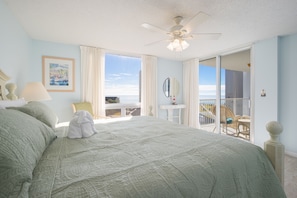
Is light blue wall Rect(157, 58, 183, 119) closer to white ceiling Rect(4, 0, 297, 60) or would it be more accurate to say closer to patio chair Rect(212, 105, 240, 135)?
patio chair Rect(212, 105, 240, 135)

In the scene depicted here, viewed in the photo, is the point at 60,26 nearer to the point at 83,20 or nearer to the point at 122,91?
the point at 83,20

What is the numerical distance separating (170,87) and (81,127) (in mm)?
3847

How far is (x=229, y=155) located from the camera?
1.00 meters

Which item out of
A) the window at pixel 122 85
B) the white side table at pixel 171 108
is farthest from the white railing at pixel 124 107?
the white side table at pixel 171 108

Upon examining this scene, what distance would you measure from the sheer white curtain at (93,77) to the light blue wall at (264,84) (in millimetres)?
3472

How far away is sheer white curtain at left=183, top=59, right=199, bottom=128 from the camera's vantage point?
461 cm

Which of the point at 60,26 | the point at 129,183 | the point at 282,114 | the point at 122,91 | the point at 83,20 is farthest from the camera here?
the point at 122,91

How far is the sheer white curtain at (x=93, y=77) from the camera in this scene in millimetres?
3520

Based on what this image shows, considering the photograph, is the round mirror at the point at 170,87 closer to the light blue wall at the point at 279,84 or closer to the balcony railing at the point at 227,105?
the balcony railing at the point at 227,105

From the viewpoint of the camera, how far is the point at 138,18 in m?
2.21

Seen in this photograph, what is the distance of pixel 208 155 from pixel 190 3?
1766 mm

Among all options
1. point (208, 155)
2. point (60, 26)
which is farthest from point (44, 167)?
point (60, 26)

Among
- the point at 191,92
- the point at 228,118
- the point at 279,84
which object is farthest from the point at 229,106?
the point at 279,84

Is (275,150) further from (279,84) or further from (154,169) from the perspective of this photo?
(279,84)
